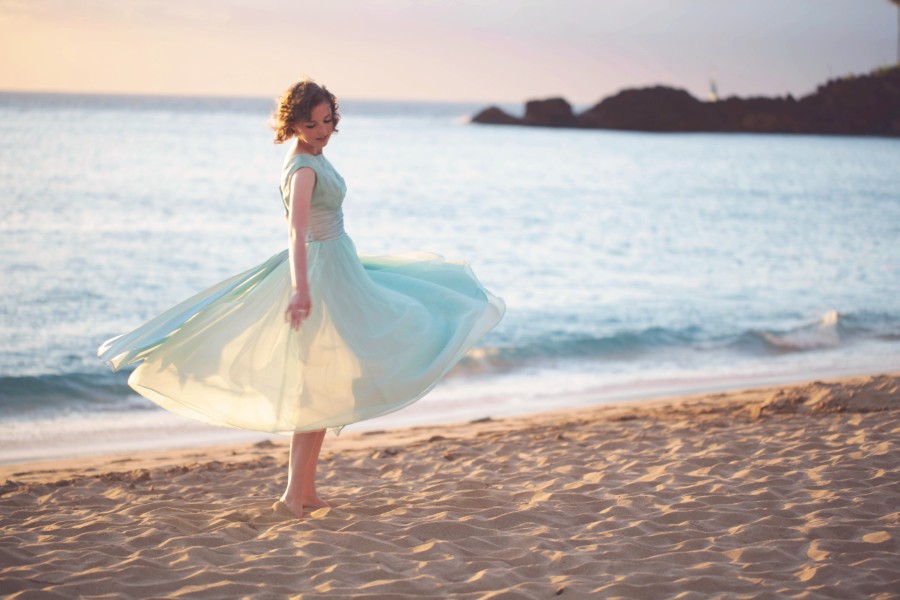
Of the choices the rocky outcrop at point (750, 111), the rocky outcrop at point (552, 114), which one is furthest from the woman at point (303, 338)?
the rocky outcrop at point (552, 114)

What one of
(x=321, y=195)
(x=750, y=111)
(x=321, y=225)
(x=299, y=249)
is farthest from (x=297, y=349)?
(x=750, y=111)

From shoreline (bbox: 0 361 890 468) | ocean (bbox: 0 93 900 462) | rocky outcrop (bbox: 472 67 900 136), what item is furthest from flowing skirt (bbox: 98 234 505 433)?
rocky outcrop (bbox: 472 67 900 136)

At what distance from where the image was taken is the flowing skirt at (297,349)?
14.0ft

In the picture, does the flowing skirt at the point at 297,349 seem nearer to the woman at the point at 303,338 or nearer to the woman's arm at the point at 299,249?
the woman at the point at 303,338

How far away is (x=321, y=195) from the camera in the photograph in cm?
434

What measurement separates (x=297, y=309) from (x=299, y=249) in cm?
28

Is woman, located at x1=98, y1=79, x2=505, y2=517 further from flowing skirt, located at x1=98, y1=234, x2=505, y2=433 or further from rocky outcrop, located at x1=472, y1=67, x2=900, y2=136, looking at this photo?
rocky outcrop, located at x1=472, y1=67, x2=900, y2=136

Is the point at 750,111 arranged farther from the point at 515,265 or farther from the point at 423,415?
the point at 423,415

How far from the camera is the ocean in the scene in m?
9.63

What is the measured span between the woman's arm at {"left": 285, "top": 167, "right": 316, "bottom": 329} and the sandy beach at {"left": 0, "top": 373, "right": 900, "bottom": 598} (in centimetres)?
110

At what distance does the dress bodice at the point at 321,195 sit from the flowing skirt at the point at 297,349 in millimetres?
61

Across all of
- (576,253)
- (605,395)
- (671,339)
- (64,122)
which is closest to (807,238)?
(576,253)

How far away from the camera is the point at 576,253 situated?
66.6 feet

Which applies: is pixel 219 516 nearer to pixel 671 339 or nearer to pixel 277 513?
pixel 277 513
